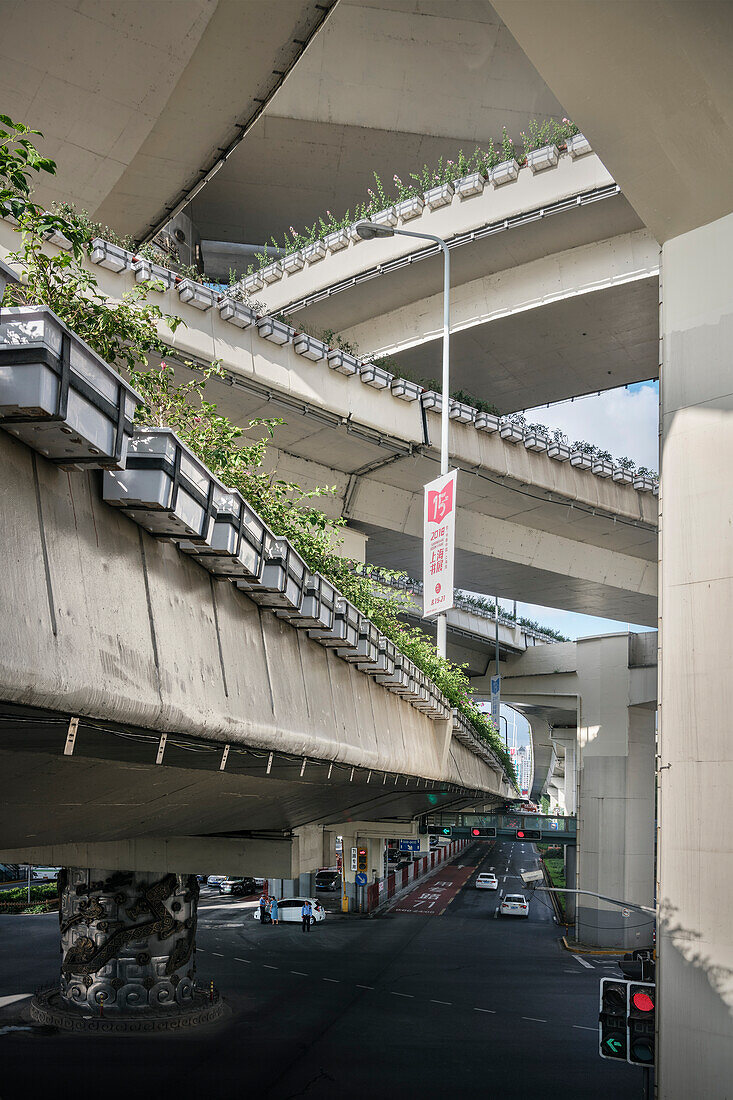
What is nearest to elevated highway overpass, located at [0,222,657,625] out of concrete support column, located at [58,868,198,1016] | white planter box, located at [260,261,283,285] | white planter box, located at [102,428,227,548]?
white planter box, located at [260,261,283,285]

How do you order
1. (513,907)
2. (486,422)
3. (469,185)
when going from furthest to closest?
(513,907) → (469,185) → (486,422)

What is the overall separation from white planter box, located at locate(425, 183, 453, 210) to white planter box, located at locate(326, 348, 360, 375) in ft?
22.3

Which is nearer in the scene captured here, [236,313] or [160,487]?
[160,487]

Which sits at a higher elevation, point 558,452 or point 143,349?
point 558,452

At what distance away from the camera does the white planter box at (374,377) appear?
2647 centimetres

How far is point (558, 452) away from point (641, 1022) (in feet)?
74.0

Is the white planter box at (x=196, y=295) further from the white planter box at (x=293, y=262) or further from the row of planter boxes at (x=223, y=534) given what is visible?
the row of planter boxes at (x=223, y=534)

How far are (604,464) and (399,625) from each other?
57.7 ft

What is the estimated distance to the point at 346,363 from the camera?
26078 millimetres

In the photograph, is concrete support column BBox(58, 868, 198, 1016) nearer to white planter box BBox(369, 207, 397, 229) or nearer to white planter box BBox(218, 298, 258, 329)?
white planter box BBox(218, 298, 258, 329)

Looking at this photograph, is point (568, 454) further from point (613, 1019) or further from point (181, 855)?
point (613, 1019)

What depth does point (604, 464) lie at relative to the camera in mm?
32344

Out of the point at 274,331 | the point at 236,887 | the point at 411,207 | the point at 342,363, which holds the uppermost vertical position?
the point at 411,207

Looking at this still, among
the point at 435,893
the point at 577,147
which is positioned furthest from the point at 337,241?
the point at 435,893
